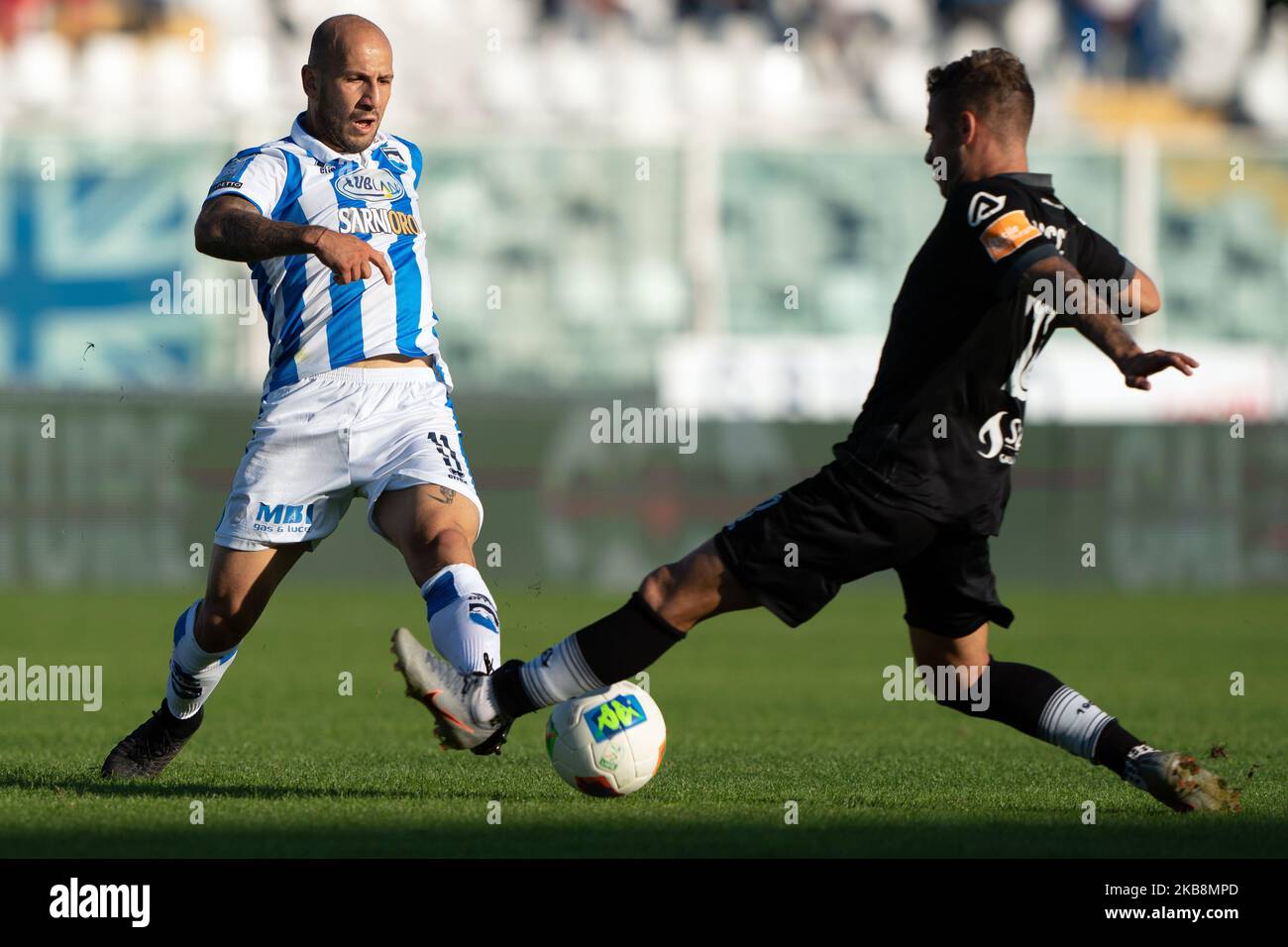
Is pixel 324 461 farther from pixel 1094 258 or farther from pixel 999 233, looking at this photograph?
pixel 1094 258

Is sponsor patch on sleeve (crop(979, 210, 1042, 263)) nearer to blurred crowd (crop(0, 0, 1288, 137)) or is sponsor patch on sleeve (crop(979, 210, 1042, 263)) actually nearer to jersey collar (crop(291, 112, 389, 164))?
jersey collar (crop(291, 112, 389, 164))

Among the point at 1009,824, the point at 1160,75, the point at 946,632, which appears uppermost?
the point at 1160,75

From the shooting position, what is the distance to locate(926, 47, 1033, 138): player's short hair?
5297 millimetres

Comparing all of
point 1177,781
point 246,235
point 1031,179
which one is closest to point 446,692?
point 246,235

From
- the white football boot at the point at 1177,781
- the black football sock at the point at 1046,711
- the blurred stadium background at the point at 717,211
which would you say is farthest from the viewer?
the blurred stadium background at the point at 717,211

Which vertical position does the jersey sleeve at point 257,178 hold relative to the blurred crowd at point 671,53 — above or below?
below

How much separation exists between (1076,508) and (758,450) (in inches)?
116

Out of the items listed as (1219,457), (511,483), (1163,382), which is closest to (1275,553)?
(1219,457)

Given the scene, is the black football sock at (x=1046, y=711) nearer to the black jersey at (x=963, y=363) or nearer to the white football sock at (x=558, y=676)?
the black jersey at (x=963, y=363)

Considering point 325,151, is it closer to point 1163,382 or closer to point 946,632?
point 946,632

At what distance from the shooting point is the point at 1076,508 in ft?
56.3

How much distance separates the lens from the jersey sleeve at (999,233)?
16.5ft

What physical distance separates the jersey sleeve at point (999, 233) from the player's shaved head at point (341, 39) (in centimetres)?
194

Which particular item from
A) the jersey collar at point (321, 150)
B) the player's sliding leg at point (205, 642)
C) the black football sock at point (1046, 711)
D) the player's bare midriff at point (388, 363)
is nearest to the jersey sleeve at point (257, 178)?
the jersey collar at point (321, 150)
